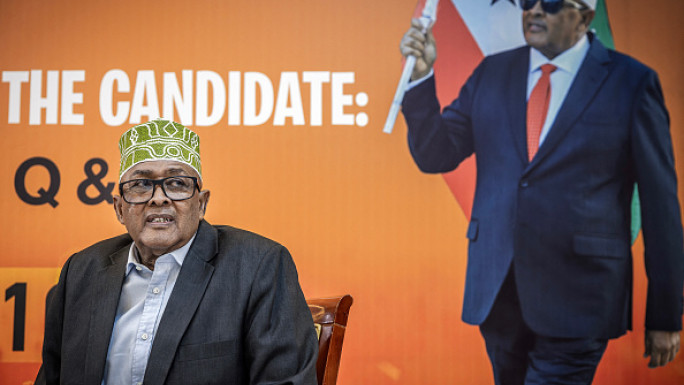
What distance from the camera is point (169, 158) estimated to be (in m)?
1.67

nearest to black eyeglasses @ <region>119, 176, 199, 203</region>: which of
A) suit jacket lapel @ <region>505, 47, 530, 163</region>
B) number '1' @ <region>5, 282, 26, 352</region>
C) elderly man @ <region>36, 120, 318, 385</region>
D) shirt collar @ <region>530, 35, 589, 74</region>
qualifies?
elderly man @ <region>36, 120, 318, 385</region>

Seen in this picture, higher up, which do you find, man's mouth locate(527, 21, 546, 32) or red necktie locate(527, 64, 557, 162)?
man's mouth locate(527, 21, 546, 32)

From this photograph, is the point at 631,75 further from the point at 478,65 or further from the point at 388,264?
the point at 388,264

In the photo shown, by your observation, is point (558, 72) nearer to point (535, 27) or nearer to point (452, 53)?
point (535, 27)

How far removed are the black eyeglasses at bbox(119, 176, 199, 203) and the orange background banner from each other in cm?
123

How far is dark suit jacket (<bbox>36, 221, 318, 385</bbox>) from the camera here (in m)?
1.51

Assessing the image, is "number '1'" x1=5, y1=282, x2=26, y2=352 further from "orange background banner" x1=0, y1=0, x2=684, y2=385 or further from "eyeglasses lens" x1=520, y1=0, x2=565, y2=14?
"eyeglasses lens" x1=520, y1=0, x2=565, y2=14

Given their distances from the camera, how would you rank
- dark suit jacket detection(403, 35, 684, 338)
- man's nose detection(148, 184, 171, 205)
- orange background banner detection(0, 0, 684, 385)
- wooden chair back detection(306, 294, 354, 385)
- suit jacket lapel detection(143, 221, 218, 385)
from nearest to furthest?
suit jacket lapel detection(143, 221, 218, 385)
man's nose detection(148, 184, 171, 205)
wooden chair back detection(306, 294, 354, 385)
dark suit jacket detection(403, 35, 684, 338)
orange background banner detection(0, 0, 684, 385)

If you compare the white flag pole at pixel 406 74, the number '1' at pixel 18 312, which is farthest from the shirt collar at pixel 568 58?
the number '1' at pixel 18 312

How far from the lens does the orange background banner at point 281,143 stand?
9.45ft

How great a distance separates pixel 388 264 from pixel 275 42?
129cm

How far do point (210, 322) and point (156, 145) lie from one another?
1.78 ft

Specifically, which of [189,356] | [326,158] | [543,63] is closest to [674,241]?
[543,63]

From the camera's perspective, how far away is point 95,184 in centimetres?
293
